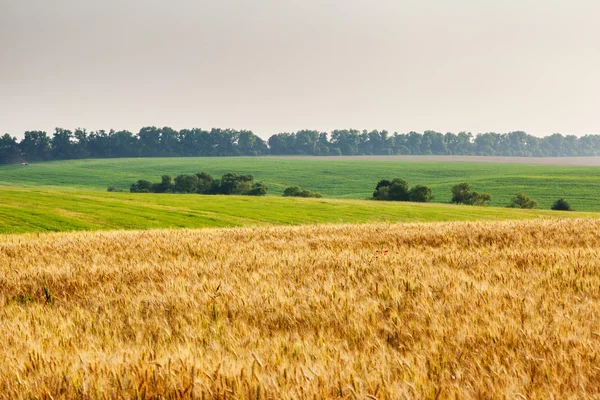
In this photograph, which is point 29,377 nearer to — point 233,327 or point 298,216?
point 233,327

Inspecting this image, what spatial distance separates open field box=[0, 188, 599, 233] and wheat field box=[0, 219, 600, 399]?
33339 mm

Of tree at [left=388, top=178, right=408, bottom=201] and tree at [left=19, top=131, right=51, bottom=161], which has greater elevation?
tree at [left=19, top=131, right=51, bottom=161]

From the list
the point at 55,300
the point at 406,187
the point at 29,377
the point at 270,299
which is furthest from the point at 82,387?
the point at 406,187

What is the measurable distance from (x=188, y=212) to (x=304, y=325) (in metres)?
48.7

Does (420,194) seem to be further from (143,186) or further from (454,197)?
(143,186)

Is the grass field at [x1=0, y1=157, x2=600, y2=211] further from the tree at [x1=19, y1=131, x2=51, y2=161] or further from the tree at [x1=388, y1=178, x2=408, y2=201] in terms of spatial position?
the tree at [x1=19, y1=131, x2=51, y2=161]

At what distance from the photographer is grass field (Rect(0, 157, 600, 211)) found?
347ft

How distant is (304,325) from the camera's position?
497 cm

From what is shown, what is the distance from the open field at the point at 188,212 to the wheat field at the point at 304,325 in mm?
33339

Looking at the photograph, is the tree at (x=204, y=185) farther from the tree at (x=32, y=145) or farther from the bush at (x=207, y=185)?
the tree at (x=32, y=145)

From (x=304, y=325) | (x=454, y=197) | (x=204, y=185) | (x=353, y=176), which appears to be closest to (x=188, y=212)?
(x=304, y=325)

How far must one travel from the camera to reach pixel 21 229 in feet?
124

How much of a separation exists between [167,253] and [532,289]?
6.24 metres

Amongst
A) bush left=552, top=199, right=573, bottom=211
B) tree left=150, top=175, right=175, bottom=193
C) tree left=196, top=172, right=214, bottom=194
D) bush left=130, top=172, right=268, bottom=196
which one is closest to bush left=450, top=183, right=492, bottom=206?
bush left=552, top=199, right=573, bottom=211
